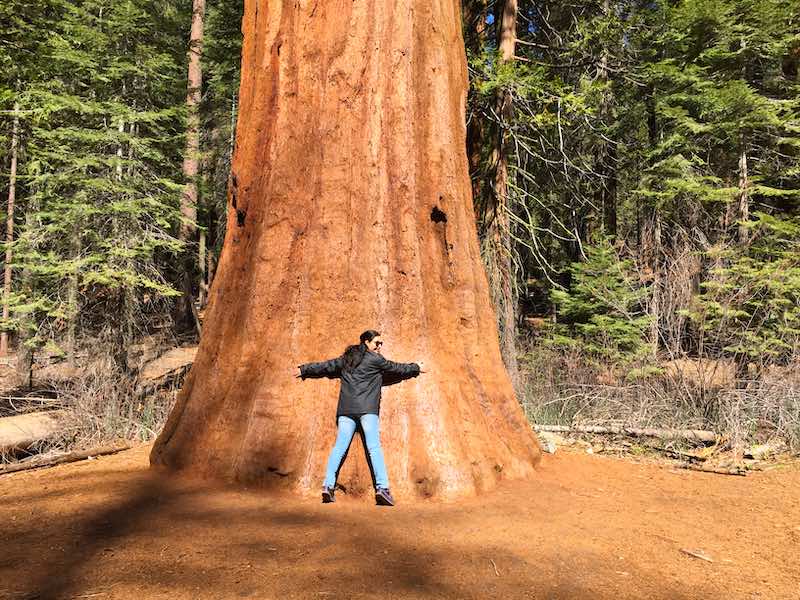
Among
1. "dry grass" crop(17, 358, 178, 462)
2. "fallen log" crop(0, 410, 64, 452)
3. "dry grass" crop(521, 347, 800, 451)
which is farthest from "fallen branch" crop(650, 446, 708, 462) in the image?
"fallen log" crop(0, 410, 64, 452)

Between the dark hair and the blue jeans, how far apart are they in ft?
1.62

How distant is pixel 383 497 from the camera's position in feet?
16.7

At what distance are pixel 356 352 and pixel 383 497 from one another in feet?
4.41

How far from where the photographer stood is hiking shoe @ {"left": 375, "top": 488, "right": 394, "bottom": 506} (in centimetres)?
510

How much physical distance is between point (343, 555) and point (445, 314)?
3.13 m

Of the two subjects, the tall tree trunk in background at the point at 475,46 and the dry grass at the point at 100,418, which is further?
the tall tree trunk in background at the point at 475,46

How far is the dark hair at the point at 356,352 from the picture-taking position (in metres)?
5.48

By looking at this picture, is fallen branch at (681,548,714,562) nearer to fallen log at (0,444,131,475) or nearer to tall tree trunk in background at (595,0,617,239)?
fallen log at (0,444,131,475)

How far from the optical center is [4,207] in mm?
18875

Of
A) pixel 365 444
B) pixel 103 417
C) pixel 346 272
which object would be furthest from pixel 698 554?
pixel 103 417

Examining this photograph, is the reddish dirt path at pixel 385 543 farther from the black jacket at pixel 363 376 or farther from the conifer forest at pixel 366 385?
the black jacket at pixel 363 376

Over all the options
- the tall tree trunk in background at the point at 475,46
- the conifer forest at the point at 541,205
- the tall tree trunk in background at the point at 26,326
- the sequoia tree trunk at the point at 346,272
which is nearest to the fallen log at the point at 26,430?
the conifer forest at the point at 541,205

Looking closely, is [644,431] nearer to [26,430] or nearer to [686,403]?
[686,403]

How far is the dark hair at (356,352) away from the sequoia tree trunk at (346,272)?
1.10ft
